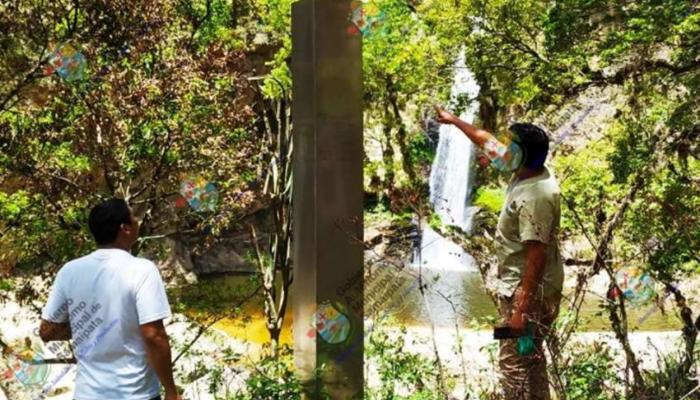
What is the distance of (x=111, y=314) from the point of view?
2256mm

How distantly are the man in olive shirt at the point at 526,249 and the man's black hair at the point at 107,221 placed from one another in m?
1.35

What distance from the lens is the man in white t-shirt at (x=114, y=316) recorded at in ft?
7.43

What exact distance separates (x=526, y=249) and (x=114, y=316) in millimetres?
1541

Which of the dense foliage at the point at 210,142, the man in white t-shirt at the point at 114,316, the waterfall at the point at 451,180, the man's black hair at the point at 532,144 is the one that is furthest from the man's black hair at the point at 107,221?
→ the waterfall at the point at 451,180

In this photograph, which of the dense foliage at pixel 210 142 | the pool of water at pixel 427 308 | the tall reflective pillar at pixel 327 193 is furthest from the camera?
the pool of water at pixel 427 308

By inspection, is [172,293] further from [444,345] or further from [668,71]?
[668,71]

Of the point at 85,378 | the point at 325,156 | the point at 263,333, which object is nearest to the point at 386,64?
the point at 263,333

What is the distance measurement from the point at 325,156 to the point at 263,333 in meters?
6.03

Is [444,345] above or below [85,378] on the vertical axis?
below

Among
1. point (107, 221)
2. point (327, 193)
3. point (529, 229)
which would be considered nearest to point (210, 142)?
point (327, 193)

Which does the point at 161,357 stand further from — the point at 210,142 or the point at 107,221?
the point at 210,142

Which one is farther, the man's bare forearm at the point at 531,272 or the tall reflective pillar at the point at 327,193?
the tall reflective pillar at the point at 327,193

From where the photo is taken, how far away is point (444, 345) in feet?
23.9

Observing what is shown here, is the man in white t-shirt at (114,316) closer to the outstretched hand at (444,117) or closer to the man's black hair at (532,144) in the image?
the outstretched hand at (444,117)
